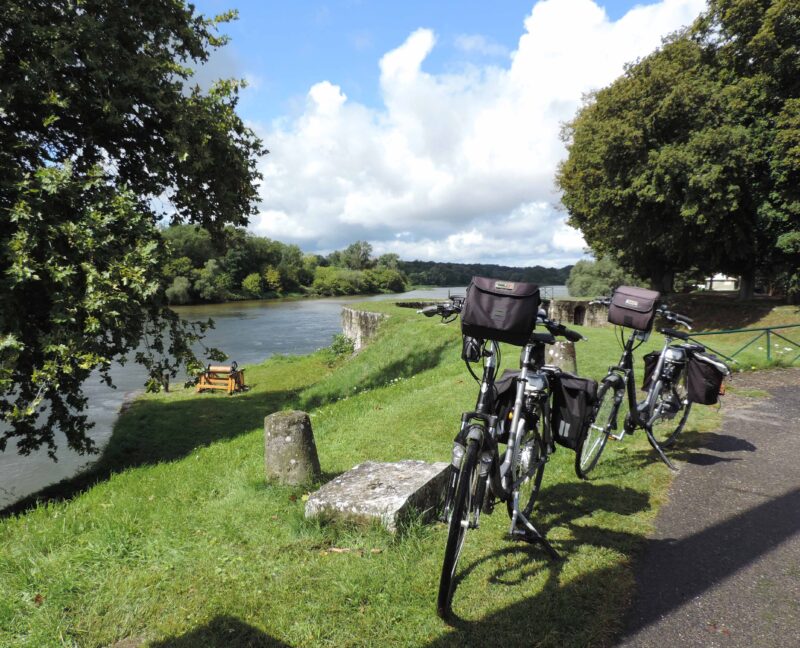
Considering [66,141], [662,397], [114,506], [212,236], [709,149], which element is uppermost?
[709,149]

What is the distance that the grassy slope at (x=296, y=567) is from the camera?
309cm

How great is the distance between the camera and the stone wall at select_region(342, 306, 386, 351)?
25.0 metres

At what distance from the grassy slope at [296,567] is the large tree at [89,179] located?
300cm

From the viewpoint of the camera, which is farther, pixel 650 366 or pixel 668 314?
pixel 650 366

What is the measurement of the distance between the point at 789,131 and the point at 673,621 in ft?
85.8

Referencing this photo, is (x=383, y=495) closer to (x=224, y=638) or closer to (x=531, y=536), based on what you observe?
(x=531, y=536)

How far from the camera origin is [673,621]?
3062mm

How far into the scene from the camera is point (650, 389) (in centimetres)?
594

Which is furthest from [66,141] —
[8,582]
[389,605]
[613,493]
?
[613,493]

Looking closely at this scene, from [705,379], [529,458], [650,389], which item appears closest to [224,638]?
[529,458]

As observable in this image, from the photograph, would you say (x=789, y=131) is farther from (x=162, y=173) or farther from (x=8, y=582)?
(x=8, y=582)

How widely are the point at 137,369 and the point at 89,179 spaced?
69.4 ft

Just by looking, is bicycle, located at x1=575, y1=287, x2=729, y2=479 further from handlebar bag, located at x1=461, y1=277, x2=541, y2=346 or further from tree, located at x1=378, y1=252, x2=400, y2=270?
tree, located at x1=378, y1=252, x2=400, y2=270

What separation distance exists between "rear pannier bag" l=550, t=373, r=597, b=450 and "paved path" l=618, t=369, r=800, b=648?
1.11m
